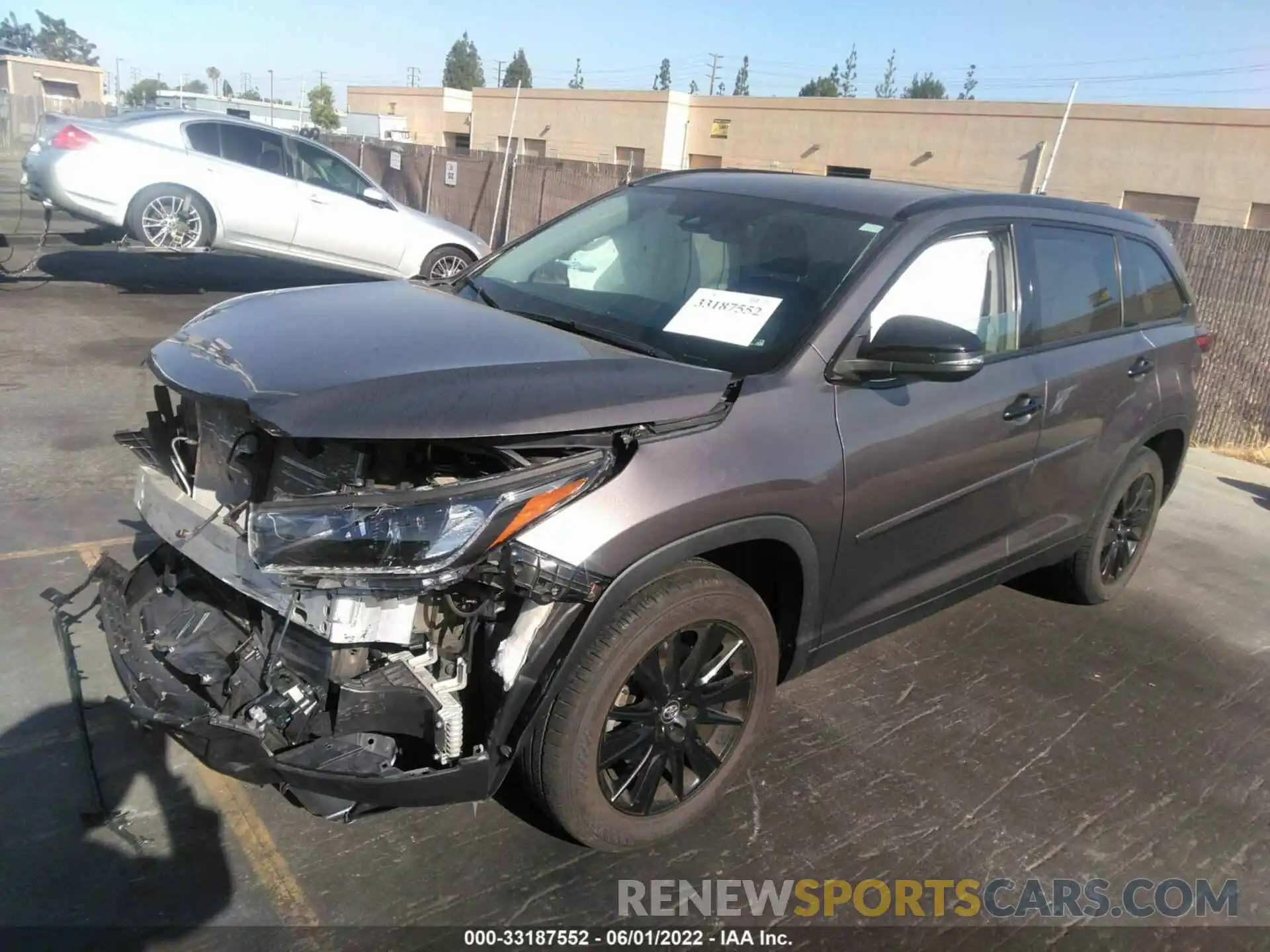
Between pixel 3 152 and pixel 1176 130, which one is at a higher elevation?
pixel 1176 130

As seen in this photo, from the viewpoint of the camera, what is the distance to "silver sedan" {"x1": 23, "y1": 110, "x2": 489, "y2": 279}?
990 cm

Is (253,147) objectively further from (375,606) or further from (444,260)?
(375,606)

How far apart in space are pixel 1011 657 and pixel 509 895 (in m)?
2.67

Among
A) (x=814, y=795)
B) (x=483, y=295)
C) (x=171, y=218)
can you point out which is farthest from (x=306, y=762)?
(x=171, y=218)

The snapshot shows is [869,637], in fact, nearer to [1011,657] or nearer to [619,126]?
[1011,657]

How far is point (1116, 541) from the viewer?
4883mm

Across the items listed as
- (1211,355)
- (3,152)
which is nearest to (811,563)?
(1211,355)

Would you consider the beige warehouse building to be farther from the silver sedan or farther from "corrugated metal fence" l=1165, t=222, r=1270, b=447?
the silver sedan

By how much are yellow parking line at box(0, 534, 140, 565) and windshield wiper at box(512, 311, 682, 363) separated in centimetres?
229

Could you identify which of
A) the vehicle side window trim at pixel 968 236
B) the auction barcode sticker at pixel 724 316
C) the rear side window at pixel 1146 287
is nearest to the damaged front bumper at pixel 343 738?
the auction barcode sticker at pixel 724 316

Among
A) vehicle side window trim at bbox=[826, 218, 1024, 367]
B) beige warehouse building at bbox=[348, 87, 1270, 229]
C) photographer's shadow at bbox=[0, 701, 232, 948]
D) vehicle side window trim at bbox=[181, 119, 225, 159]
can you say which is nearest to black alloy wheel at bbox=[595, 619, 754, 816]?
vehicle side window trim at bbox=[826, 218, 1024, 367]

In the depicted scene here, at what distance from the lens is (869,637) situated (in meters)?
3.47

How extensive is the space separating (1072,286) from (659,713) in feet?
8.62

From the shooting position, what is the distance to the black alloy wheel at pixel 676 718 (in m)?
2.73
